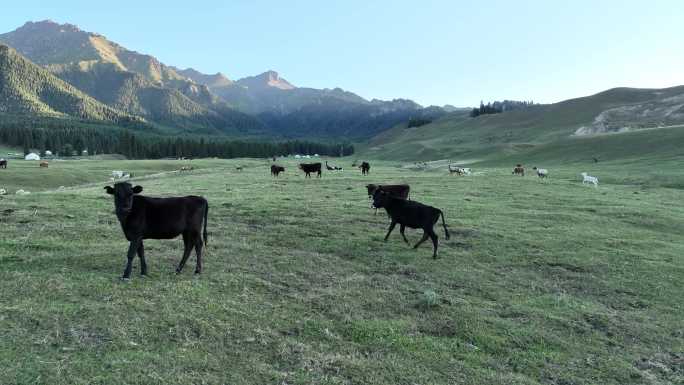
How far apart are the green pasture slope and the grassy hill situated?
70.1 m

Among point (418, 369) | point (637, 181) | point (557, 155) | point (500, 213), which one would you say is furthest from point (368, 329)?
point (557, 155)

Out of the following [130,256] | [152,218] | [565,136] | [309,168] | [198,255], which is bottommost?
[198,255]

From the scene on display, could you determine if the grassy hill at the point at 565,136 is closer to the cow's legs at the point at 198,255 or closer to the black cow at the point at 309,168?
the black cow at the point at 309,168

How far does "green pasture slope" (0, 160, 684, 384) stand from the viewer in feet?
24.8

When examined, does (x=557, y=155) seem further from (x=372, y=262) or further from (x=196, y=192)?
(x=372, y=262)

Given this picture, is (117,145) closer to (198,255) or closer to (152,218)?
(152,218)

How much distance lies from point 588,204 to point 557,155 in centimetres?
6373

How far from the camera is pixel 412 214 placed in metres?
16.6

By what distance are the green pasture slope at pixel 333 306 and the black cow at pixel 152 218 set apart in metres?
0.82

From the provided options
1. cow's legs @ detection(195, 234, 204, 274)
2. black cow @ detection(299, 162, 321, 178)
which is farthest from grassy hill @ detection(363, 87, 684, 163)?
cow's legs @ detection(195, 234, 204, 274)

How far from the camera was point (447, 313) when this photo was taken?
35.1 ft

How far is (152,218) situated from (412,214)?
9.17 m

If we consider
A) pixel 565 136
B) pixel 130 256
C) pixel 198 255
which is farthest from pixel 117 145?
pixel 130 256

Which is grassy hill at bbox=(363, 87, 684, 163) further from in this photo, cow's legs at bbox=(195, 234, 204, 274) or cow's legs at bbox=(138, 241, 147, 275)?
cow's legs at bbox=(138, 241, 147, 275)
